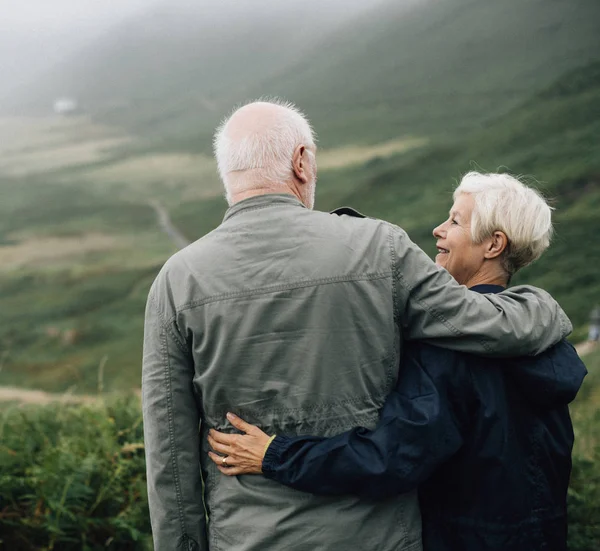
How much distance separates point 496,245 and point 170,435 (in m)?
0.91

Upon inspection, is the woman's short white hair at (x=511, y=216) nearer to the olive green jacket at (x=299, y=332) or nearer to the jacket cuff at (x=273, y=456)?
the olive green jacket at (x=299, y=332)

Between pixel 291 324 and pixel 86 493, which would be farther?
pixel 86 493

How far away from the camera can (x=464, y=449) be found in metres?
1.51

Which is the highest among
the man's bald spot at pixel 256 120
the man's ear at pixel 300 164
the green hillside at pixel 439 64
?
the green hillside at pixel 439 64

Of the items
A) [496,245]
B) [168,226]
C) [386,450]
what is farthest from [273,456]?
[168,226]

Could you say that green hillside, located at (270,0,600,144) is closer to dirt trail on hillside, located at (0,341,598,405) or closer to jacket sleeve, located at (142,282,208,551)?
dirt trail on hillside, located at (0,341,598,405)

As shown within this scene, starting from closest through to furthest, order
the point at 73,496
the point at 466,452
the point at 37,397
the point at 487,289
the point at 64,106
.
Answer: the point at 466,452, the point at 487,289, the point at 73,496, the point at 37,397, the point at 64,106

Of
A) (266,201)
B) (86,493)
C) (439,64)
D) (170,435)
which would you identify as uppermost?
(439,64)

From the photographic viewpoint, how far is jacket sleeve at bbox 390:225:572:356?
141cm

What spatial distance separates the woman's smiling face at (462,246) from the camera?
1.70 metres

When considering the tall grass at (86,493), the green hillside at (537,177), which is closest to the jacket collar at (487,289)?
the tall grass at (86,493)

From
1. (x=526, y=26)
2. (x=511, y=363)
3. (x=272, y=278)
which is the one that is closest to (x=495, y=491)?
(x=511, y=363)

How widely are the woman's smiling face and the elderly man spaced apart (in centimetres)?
24

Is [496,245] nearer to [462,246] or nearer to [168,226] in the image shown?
[462,246]
